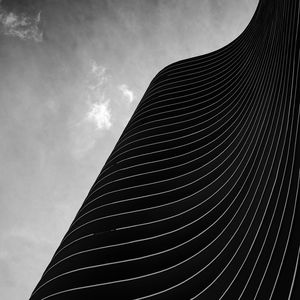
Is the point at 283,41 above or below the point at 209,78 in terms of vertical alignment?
below

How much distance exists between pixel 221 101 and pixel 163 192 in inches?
601

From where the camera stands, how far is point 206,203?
1358 inches

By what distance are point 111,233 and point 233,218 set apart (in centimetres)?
1018

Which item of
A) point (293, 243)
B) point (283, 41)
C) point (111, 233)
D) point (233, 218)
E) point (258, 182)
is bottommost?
point (111, 233)

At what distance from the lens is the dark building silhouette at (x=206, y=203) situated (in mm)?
26625

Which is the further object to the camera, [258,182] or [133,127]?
[133,127]

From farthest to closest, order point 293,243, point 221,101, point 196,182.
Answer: point 221,101 < point 196,182 < point 293,243

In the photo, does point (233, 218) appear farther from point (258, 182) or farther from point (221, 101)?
point (221, 101)

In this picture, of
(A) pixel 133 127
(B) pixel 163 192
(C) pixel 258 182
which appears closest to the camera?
(C) pixel 258 182

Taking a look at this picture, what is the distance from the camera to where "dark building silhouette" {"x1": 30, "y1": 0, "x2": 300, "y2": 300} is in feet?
87.4

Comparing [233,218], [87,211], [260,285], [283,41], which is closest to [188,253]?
[233,218]

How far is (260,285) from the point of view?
85.4 ft

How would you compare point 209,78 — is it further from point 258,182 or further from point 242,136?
point 258,182

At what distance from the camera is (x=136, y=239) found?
94.7 ft
